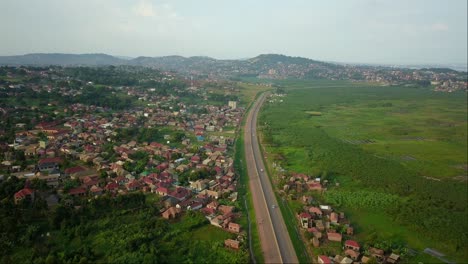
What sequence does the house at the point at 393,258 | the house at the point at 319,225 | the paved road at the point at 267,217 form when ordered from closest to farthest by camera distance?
the house at the point at 393,258, the paved road at the point at 267,217, the house at the point at 319,225

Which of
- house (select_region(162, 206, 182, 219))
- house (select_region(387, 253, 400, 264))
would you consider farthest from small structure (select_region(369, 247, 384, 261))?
house (select_region(162, 206, 182, 219))

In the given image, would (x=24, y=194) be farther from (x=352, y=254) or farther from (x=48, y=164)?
(x=352, y=254)

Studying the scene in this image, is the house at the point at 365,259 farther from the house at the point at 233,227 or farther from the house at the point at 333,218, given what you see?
the house at the point at 233,227

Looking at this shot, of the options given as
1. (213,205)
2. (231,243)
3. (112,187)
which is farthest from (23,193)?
(231,243)

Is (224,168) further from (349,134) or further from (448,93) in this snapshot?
(448,93)

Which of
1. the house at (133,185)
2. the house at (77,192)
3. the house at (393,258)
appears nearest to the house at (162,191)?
the house at (133,185)

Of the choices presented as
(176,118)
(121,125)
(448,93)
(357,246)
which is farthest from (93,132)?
(448,93)
